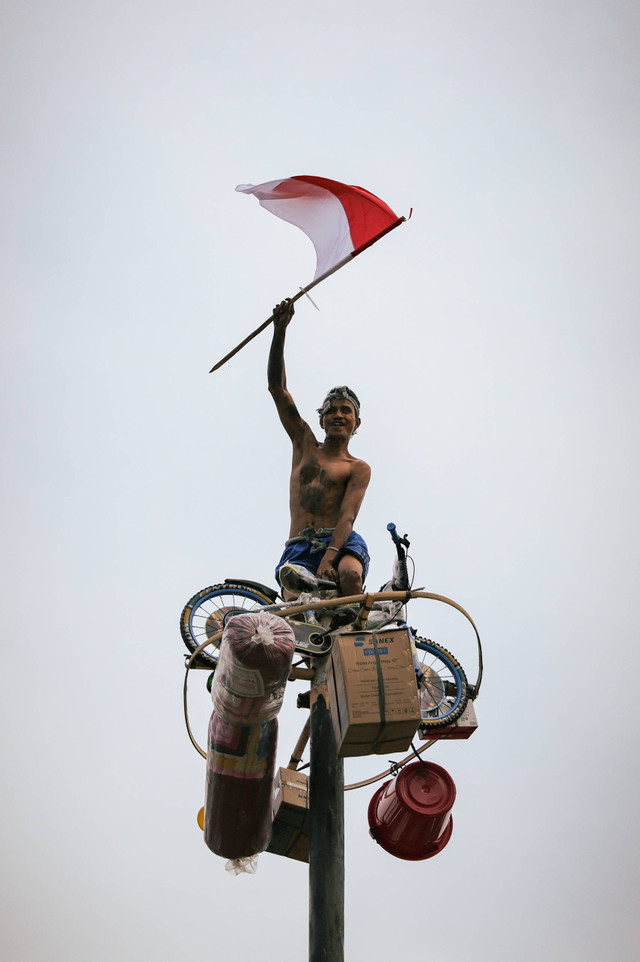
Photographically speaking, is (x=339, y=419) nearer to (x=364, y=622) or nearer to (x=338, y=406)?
(x=338, y=406)

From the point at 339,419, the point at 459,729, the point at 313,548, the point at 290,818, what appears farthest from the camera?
the point at 339,419

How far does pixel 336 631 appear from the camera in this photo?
6594 millimetres

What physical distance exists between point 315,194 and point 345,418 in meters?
2.65

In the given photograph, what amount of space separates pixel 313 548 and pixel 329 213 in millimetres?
3836

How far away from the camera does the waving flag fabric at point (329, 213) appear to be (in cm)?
820

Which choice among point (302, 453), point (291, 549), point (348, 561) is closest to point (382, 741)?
point (348, 561)

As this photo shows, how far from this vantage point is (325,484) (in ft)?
25.6

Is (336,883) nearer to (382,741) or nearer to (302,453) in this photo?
(382,741)

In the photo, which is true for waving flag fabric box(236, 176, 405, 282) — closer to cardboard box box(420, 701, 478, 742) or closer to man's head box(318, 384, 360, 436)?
man's head box(318, 384, 360, 436)

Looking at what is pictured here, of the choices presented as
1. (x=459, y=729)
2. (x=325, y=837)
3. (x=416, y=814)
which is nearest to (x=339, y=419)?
(x=459, y=729)

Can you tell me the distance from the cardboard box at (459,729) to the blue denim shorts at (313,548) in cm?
147

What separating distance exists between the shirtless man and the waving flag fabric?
2.94ft

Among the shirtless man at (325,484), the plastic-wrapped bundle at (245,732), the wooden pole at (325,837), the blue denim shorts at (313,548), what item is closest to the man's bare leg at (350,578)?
the shirtless man at (325,484)

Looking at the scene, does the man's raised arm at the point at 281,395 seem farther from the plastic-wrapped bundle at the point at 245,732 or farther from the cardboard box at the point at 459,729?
the plastic-wrapped bundle at the point at 245,732
